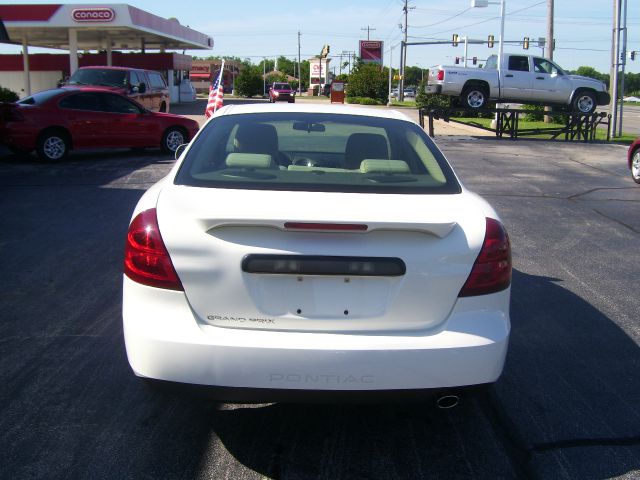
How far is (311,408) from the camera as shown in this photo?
4.08m

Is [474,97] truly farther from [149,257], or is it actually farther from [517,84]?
[149,257]

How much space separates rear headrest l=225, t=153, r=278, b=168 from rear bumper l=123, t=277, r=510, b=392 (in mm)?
1024

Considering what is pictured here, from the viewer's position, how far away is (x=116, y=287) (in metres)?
6.35

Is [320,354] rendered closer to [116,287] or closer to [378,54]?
[116,287]

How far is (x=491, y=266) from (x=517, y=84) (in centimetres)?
2250

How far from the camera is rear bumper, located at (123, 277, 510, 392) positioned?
3105mm

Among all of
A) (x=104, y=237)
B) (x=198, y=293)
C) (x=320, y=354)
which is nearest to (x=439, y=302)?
(x=320, y=354)

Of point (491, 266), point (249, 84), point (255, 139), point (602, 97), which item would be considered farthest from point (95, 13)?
point (249, 84)

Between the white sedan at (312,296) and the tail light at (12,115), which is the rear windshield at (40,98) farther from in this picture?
the white sedan at (312,296)

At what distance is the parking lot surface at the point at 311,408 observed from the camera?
11.4ft

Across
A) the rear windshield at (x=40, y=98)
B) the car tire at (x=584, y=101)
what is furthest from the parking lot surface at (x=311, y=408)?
the car tire at (x=584, y=101)

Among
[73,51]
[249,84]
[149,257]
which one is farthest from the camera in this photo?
[249,84]

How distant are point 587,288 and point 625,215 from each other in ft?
14.6

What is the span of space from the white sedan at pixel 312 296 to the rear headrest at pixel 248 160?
0.67 meters
